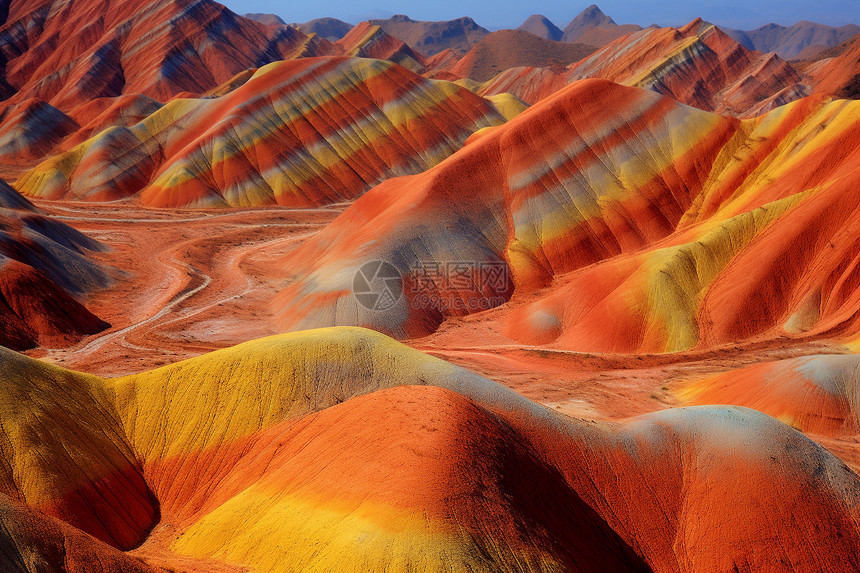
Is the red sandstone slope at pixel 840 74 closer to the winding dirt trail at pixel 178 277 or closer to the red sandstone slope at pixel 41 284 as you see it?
the winding dirt trail at pixel 178 277

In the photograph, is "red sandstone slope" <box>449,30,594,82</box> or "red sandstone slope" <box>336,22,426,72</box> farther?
"red sandstone slope" <box>449,30,594,82</box>

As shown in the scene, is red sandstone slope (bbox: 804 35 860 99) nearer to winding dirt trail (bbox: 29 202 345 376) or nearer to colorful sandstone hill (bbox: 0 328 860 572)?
colorful sandstone hill (bbox: 0 328 860 572)

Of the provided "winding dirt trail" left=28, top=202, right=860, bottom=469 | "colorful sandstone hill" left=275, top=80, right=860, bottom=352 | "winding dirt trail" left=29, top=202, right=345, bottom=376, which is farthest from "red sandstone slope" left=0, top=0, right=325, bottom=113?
"colorful sandstone hill" left=275, top=80, right=860, bottom=352

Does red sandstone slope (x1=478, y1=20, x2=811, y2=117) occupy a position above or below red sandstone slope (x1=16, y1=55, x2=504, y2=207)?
above

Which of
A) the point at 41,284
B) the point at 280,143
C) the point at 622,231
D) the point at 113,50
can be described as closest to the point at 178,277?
the point at 41,284

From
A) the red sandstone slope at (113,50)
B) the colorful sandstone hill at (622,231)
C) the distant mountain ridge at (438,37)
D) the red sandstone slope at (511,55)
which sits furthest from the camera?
the distant mountain ridge at (438,37)

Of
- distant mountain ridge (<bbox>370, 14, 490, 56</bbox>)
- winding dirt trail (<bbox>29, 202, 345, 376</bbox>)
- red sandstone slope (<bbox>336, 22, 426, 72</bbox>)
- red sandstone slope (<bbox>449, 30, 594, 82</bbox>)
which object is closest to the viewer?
winding dirt trail (<bbox>29, 202, 345, 376</bbox>)

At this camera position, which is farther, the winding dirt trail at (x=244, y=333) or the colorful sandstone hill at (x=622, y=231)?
the colorful sandstone hill at (x=622, y=231)

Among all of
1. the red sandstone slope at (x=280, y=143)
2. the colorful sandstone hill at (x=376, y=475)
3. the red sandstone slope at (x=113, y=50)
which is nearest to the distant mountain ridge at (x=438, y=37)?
the red sandstone slope at (x=113, y=50)

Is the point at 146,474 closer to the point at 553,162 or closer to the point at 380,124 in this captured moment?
the point at 553,162
